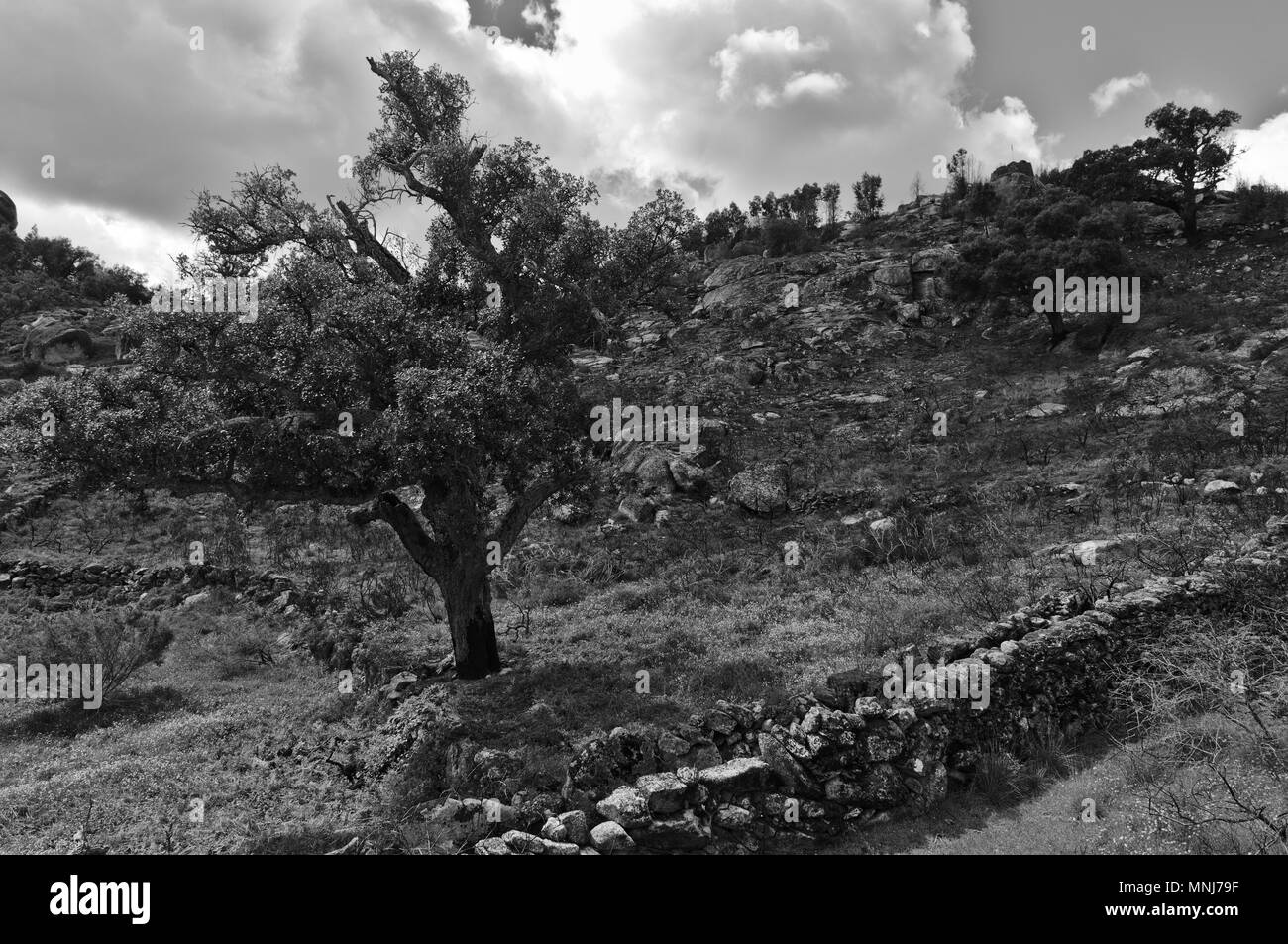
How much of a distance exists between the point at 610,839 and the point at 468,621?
6.85m

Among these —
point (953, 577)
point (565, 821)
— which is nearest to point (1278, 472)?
point (953, 577)

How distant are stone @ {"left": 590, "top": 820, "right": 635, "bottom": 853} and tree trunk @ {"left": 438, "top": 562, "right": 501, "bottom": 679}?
6567 millimetres

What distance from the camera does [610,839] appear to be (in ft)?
21.3

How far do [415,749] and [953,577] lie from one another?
1120 cm

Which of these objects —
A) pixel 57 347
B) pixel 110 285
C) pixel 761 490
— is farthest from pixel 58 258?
pixel 761 490

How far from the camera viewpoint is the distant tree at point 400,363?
1002 cm

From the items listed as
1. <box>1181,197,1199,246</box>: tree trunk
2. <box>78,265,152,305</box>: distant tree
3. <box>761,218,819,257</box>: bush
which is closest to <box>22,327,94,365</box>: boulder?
<box>78,265,152,305</box>: distant tree

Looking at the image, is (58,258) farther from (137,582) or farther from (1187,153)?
(1187,153)

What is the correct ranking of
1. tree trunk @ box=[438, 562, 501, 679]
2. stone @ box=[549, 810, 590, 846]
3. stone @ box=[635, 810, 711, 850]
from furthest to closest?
tree trunk @ box=[438, 562, 501, 679]
stone @ box=[635, 810, 711, 850]
stone @ box=[549, 810, 590, 846]

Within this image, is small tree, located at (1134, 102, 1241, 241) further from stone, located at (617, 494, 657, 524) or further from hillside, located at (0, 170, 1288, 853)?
stone, located at (617, 494, 657, 524)

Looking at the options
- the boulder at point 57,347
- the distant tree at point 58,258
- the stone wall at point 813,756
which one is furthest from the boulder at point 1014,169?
the distant tree at point 58,258

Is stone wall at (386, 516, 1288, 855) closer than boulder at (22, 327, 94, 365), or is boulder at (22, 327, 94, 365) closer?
stone wall at (386, 516, 1288, 855)

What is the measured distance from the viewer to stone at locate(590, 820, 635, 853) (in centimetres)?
646

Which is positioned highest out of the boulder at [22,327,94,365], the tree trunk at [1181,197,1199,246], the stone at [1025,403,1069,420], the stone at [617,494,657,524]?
the tree trunk at [1181,197,1199,246]
